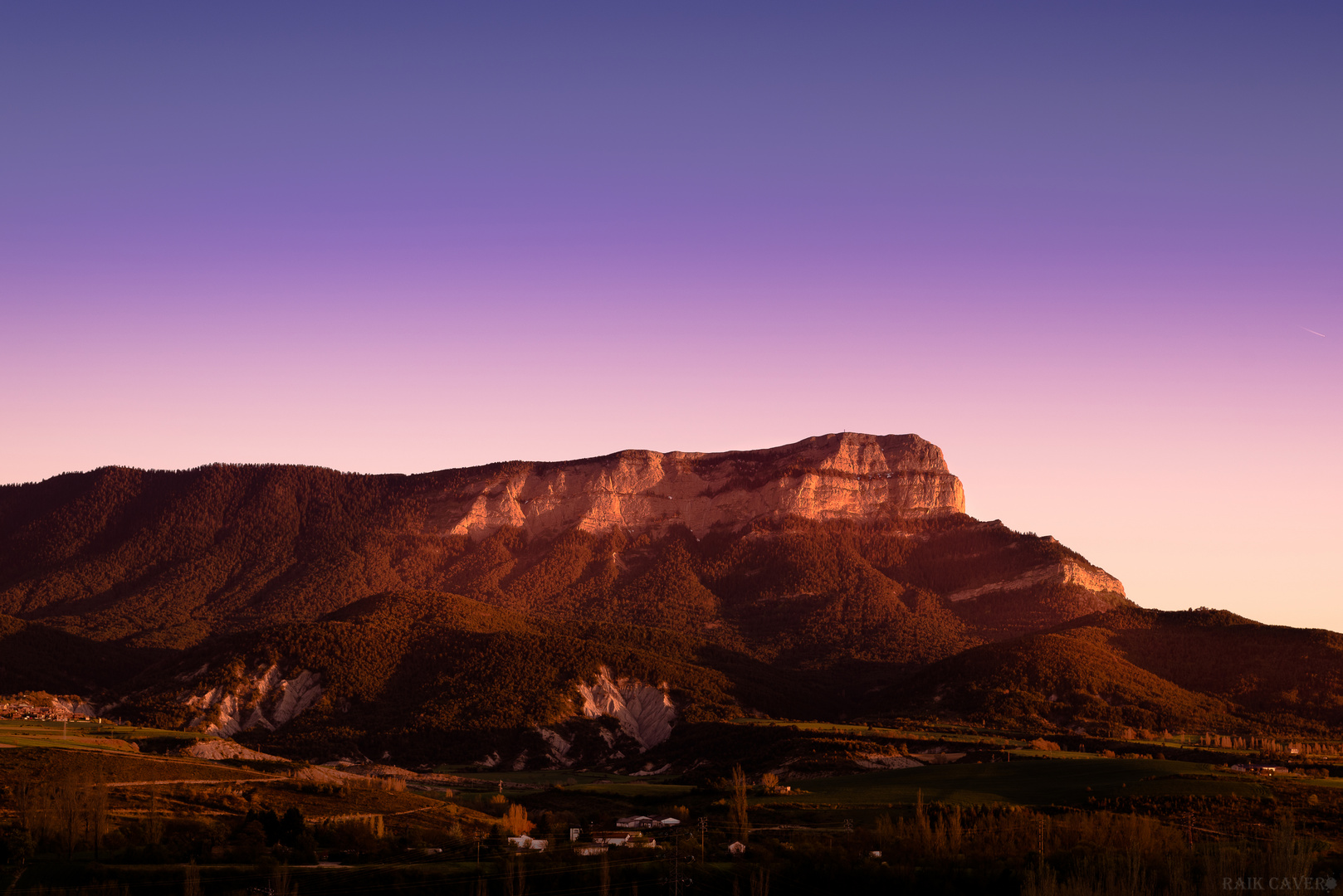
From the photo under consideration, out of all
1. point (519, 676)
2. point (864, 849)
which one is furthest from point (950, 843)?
point (519, 676)

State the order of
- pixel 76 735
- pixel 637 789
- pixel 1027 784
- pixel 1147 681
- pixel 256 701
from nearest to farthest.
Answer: pixel 1027 784
pixel 76 735
pixel 637 789
pixel 256 701
pixel 1147 681

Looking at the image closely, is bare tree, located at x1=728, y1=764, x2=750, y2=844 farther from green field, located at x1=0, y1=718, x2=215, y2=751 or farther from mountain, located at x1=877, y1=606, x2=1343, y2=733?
mountain, located at x1=877, y1=606, x2=1343, y2=733

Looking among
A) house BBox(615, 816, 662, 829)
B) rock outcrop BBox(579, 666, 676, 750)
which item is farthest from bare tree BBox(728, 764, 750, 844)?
rock outcrop BBox(579, 666, 676, 750)

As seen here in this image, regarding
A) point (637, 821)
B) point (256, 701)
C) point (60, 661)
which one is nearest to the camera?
point (637, 821)

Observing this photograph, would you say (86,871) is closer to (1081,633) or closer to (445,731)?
(445,731)

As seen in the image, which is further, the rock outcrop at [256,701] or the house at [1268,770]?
the rock outcrop at [256,701]

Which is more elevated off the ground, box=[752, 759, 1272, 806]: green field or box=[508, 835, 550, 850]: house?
box=[752, 759, 1272, 806]: green field

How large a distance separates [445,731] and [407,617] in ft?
132

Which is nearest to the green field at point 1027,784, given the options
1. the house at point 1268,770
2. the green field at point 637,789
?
the house at point 1268,770

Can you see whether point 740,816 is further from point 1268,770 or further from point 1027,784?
point 1268,770

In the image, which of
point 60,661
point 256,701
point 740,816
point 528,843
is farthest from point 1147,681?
point 60,661

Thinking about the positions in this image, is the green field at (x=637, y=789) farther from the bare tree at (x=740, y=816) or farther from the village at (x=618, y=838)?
the bare tree at (x=740, y=816)

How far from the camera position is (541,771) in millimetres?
142625

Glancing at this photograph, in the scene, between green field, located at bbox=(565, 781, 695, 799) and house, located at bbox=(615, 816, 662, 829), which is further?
green field, located at bbox=(565, 781, 695, 799)
